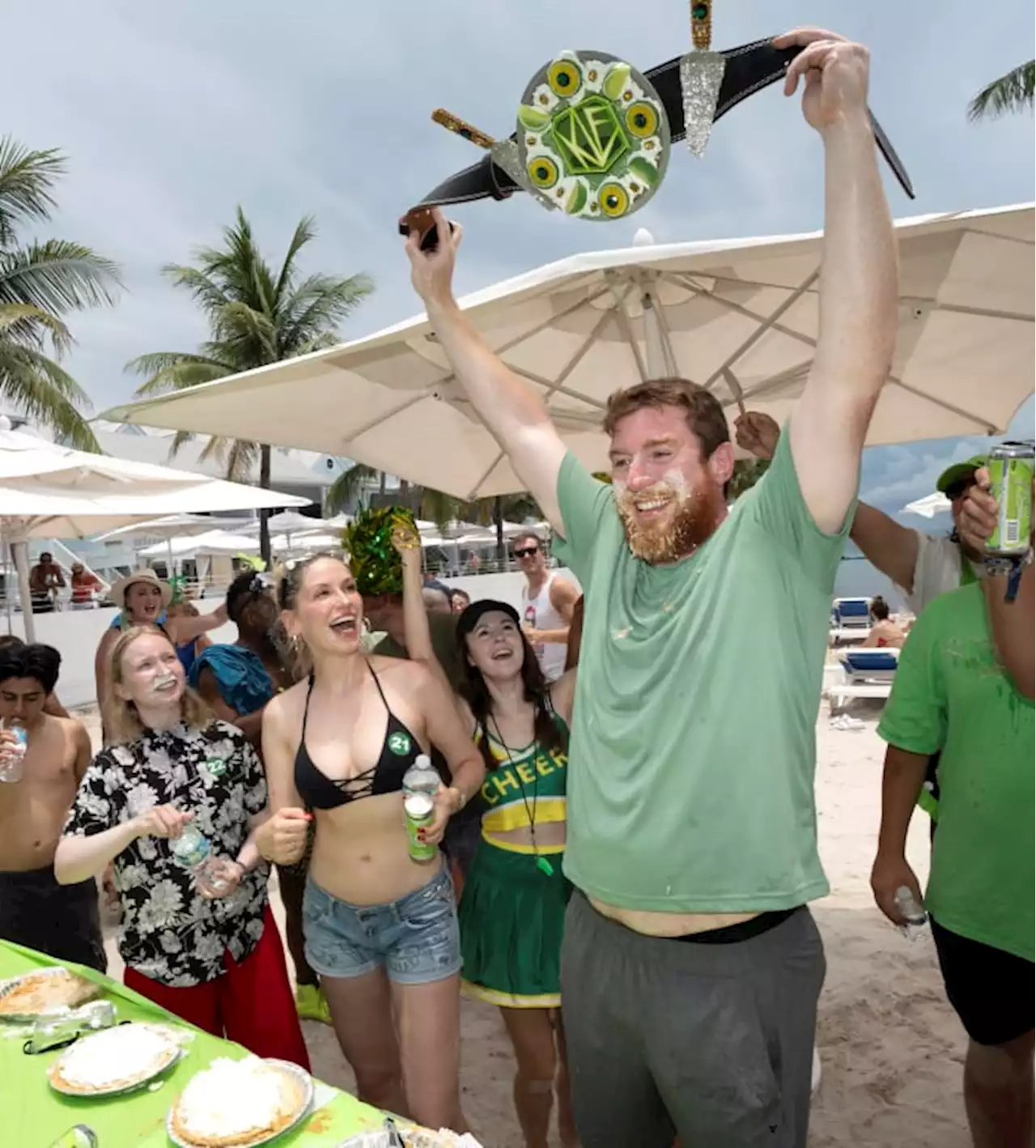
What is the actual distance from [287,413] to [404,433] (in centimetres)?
70

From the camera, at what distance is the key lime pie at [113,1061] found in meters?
1.72

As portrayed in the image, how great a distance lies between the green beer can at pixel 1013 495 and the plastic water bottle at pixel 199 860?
2.22m

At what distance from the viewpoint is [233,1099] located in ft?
5.25

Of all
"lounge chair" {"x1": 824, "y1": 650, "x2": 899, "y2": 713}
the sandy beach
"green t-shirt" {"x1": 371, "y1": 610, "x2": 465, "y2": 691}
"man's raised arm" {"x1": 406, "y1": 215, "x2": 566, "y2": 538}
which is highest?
"man's raised arm" {"x1": 406, "y1": 215, "x2": 566, "y2": 538}

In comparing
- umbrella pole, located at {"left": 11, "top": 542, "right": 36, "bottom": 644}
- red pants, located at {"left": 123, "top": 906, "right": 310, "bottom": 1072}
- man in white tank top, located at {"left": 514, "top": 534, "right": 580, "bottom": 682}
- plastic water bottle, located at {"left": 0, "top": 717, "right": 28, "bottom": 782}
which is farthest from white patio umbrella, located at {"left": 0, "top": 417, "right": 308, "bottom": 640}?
red pants, located at {"left": 123, "top": 906, "right": 310, "bottom": 1072}

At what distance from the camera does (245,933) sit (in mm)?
2656

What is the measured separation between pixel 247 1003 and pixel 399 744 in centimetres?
101

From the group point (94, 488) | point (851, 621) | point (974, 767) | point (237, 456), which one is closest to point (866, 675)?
point (851, 621)

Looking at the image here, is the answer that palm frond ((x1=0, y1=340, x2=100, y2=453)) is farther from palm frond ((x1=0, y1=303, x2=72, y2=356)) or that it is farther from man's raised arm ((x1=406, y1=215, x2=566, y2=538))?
man's raised arm ((x1=406, y1=215, x2=566, y2=538))

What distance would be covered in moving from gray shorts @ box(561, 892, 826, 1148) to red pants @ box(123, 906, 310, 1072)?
1.39 meters

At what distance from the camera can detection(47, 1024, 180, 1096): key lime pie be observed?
5.63ft

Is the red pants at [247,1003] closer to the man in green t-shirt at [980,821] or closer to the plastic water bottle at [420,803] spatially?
the plastic water bottle at [420,803]

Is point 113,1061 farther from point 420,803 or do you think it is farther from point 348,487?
point 348,487

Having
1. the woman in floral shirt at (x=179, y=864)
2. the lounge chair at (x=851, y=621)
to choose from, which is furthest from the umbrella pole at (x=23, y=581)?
the lounge chair at (x=851, y=621)
